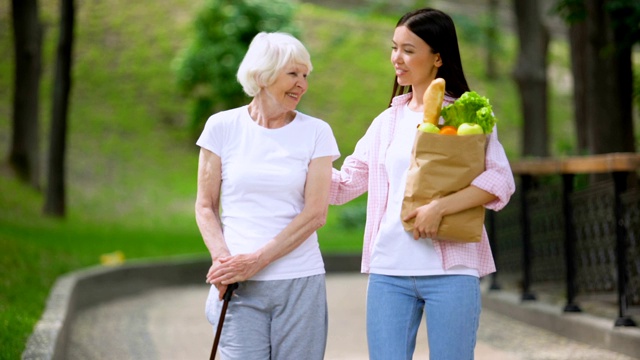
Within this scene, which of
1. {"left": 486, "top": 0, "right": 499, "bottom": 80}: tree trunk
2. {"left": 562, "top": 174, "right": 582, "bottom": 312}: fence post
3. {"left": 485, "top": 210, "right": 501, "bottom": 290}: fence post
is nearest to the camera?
{"left": 562, "top": 174, "right": 582, "bottom": 312}: fence post

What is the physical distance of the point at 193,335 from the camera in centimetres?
1113

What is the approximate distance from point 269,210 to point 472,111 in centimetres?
86

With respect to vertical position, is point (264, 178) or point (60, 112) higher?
point (60, 112)

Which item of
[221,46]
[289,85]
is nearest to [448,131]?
[289,85]

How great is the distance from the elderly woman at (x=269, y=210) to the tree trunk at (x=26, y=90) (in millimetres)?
22634

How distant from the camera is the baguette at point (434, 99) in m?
4.52

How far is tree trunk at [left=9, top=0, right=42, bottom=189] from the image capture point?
87.1 ft

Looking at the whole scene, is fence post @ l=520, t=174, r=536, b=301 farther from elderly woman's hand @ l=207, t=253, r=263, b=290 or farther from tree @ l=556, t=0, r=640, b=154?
elderly woman's hand @ l=207, t=253, r=263, b=290

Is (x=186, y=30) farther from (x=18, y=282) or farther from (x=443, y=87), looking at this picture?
(x=443, y=87)

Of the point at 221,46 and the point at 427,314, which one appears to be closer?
the point at 427,314

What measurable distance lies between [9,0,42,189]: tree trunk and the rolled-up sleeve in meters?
23.1

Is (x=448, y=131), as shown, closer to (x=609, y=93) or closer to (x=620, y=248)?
(x=620, y=248)

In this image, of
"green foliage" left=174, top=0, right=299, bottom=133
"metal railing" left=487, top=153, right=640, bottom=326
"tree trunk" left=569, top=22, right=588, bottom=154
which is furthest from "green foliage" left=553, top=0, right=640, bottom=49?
"green foliage" left=174, top=0, right=299, bottom=133

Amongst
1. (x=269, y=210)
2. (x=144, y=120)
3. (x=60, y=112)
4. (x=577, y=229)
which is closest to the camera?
(x=269, y=210)
